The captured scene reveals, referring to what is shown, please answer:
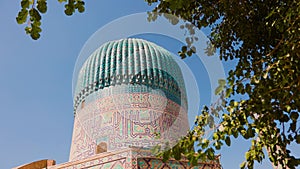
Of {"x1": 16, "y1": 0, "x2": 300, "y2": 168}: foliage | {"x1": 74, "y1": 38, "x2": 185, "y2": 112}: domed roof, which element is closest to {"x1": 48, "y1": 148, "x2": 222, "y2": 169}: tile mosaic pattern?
{"x1": 74, "y1": 38, "x2": 185, "y2": 112}: domed roof

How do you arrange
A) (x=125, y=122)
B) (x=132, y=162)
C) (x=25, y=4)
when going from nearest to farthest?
(x=25, y=4), (x=132, y=162), (x=125, y=122)

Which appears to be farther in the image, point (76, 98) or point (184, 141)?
point (76, 98)

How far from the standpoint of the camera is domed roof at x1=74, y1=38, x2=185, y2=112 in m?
6.23

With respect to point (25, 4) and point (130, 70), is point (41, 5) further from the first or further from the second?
point (130, 70)

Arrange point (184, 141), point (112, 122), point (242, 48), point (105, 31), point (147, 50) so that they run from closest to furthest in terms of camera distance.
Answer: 1. point (184, 141)
2. point (105, 31)
3. point (242, 48)
4. point (112, 122)
5. point (147, 50)

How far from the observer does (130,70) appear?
242 inches

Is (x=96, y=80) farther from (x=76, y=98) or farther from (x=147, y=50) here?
(x=147, y=50)

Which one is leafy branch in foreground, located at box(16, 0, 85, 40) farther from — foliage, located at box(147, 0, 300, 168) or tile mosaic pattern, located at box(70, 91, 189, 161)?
tile mosaic pattern, located at box(70, 91, 189, 161)

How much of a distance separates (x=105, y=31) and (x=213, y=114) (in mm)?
759

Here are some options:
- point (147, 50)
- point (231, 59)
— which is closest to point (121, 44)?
A: point (147, 50)

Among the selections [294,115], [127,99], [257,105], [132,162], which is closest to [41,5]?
[257,105]

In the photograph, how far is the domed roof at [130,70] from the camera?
6230mm

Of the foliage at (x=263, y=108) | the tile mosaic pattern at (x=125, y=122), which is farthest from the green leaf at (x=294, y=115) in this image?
the tile mosaic pattern at (x=125, y=122)

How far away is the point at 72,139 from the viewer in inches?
263
